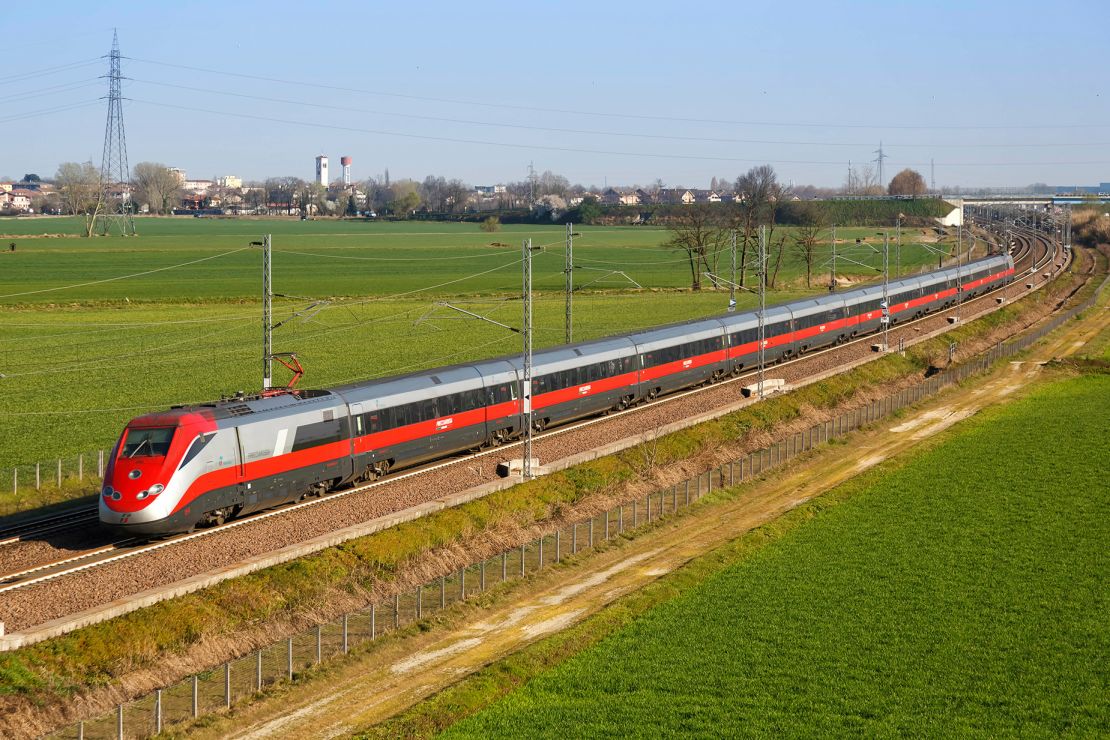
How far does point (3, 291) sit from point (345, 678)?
93.2 meters

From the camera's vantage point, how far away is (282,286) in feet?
393

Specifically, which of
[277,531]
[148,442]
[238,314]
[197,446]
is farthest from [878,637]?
[238,314]

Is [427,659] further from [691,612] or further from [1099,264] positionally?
[1099,264]

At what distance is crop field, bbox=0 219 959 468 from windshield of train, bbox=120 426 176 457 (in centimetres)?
1452

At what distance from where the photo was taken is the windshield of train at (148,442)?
3288cm

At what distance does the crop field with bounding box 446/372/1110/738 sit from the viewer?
83.4ft

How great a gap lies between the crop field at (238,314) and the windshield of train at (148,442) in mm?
14517

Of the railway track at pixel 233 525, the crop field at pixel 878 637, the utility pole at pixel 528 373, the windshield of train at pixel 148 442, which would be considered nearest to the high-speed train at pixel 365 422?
the windshield of train at pixel 148 442

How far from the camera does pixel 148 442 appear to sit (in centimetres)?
3303

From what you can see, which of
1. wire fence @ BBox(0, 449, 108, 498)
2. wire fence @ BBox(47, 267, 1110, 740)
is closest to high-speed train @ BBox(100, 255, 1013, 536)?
wire fence @ BBox(47, 267, 1110, 740)

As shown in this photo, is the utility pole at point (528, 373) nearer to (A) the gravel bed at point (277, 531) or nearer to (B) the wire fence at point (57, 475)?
(A) the gravel bed at point (277, 531)

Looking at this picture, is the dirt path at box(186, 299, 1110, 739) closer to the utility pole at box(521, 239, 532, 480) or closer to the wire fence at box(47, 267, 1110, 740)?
the wire fence at box(47, 267, 1110, 740)

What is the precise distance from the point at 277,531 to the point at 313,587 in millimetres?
3328

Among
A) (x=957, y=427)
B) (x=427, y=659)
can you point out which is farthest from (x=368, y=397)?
(x=957, y=427)
